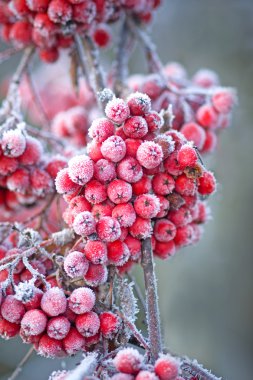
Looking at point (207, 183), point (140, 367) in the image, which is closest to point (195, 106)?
point (207, 183)

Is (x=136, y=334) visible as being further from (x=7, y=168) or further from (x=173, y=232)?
(x=7, y=168)

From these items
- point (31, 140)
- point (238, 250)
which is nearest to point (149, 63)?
point (31, 140)

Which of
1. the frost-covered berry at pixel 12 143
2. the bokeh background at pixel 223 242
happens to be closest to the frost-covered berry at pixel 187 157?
the frost-covered berry at pixel 12 143

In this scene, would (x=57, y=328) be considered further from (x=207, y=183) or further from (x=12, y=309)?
(x=207, y=183)

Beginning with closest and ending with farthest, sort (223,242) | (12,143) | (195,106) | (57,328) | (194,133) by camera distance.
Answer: (57,328) < (12,143) < (194,133) < (195,106) < (223,242)

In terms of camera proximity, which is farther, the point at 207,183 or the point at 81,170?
the point at 207,183

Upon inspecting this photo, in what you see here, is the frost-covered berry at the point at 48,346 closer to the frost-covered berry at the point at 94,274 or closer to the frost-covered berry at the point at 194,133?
the frost-covered berry at the point at 94,274

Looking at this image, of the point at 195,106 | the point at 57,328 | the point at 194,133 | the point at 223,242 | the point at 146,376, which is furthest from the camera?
the point at 223,242

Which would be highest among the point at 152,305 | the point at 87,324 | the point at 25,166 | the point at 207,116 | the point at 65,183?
the point at 207,116

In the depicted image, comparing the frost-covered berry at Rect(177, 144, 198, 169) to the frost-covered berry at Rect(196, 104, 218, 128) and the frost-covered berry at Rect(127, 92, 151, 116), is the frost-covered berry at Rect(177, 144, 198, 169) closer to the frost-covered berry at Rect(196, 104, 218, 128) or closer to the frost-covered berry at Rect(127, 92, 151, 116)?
the frost-covered berry at Rect(127, 92, 151, 116)

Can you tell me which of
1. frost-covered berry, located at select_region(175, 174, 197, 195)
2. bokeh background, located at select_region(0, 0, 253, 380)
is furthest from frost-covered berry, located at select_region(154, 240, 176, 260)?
bokeh background, located at select_region(0, 0, 253, 380)
